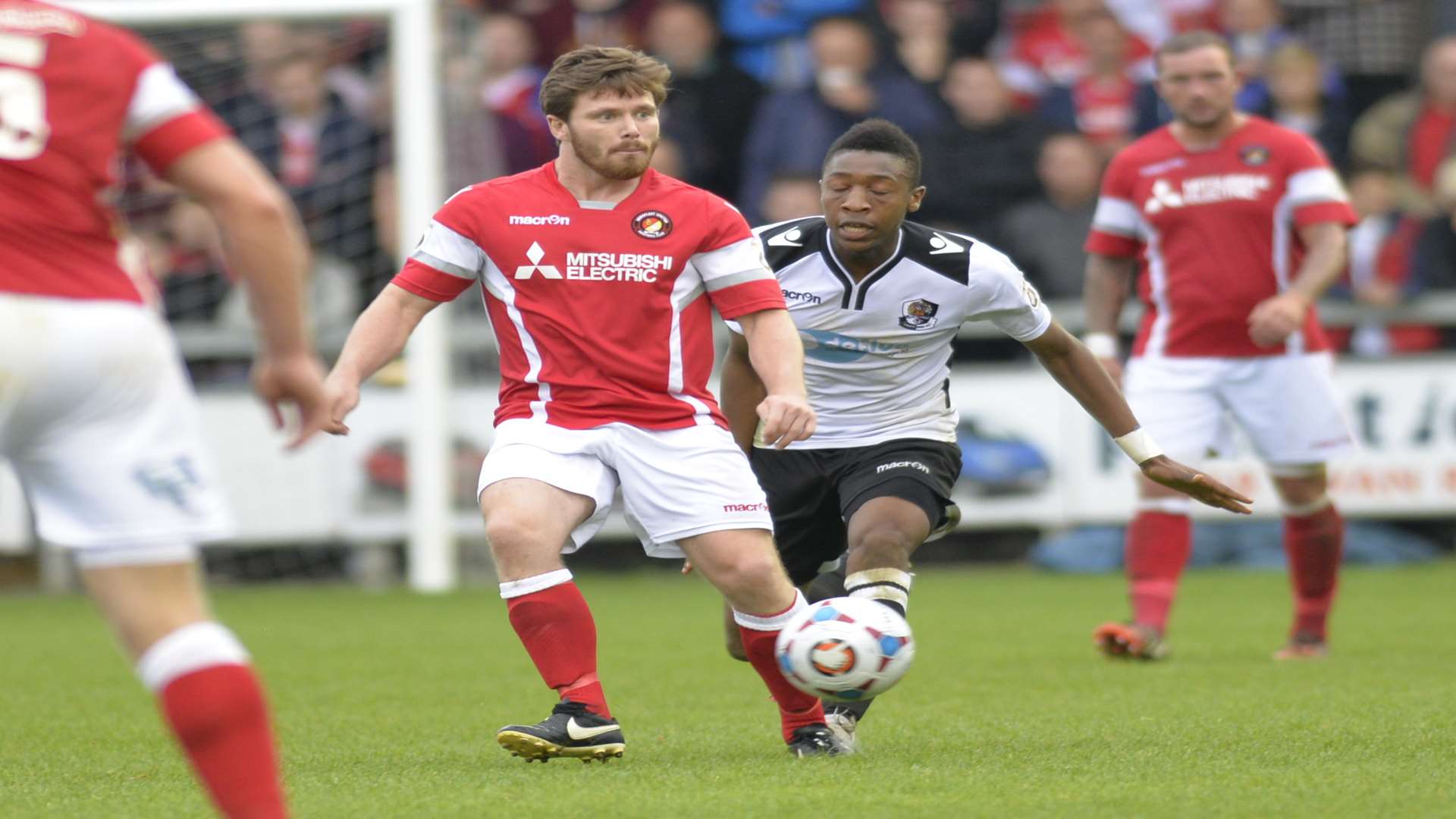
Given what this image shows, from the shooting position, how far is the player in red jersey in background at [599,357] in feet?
17.3

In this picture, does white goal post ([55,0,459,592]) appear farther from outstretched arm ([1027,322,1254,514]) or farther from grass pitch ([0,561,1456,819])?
outstretched arm ([1027,322,1254,514])

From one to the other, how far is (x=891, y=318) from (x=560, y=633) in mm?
1425

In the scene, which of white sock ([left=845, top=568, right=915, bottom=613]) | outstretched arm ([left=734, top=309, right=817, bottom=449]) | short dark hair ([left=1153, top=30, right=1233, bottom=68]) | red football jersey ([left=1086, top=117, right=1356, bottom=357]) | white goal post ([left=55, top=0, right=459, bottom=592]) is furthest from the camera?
white goal post ([left=55, top=0, right=459, bottom=592])

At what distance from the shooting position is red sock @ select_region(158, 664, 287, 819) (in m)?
3.42

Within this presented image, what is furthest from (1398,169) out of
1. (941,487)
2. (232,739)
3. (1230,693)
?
(232,739)

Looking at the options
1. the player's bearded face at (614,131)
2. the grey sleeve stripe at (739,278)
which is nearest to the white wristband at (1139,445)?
the grey sleeve stripe at (739,278)

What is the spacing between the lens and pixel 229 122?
43.0ft

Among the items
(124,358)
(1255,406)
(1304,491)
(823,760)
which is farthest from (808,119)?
(124,358)

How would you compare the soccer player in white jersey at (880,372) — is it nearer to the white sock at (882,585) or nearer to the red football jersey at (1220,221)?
the white sock at (882,585)

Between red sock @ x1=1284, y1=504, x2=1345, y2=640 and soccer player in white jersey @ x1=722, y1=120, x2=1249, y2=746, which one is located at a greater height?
soccer player in white jersey @ x1=722, y1=120, x2=1249, y2=746

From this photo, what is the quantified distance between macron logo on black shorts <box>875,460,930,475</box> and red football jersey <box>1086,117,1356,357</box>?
8.69 ft

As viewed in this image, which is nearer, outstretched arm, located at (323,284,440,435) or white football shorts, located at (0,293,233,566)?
white football shorts, located at (0,293,233,566)

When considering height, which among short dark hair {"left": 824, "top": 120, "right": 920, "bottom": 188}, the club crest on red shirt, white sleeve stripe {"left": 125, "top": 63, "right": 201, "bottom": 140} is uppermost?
white sleeve stripe {"left": 125, "top": 63, "right": 201, "bottom": 140}

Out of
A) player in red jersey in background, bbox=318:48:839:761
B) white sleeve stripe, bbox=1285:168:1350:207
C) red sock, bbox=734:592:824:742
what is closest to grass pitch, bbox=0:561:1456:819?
red sock, bbox=734:592:824:742
